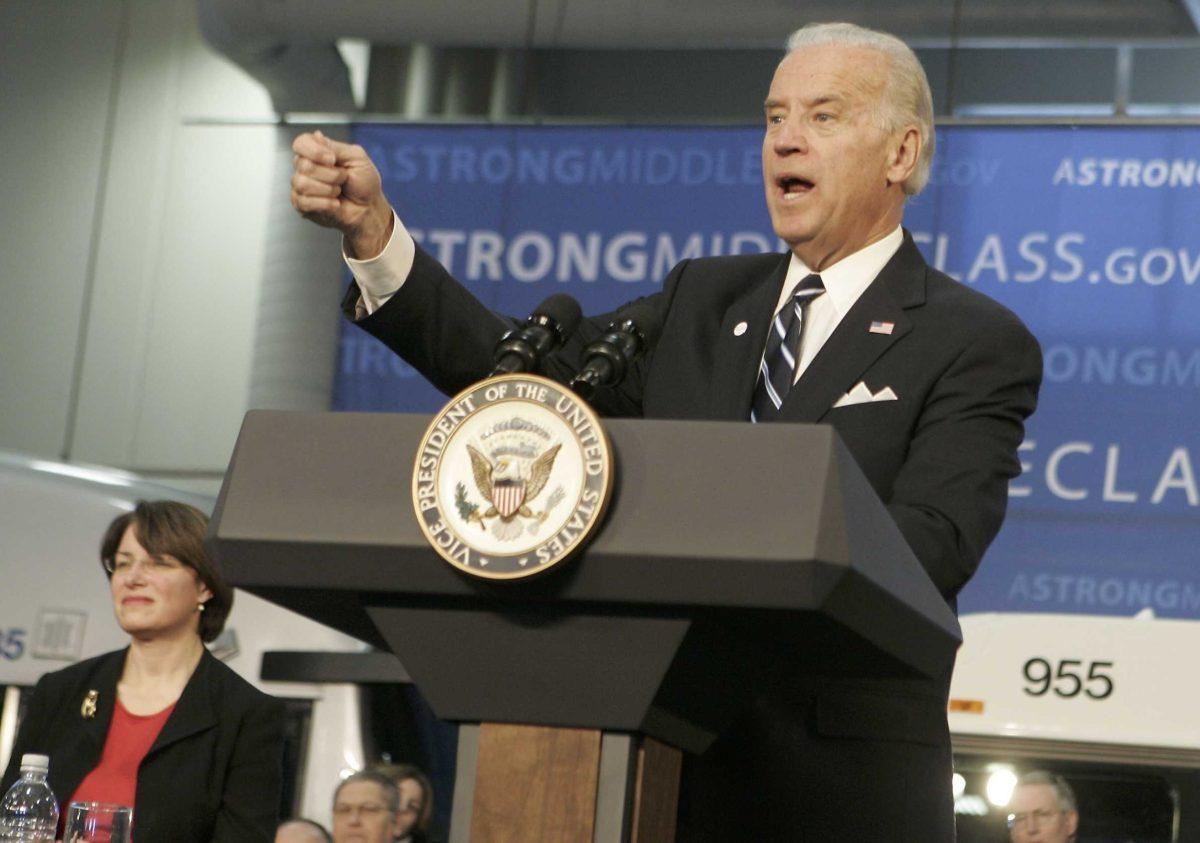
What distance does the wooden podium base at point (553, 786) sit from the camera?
56.3 inches

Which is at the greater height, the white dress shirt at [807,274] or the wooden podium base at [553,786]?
the white dress shirt at [807,274]

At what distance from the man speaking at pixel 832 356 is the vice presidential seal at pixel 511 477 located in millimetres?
267

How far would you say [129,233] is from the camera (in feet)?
40.7

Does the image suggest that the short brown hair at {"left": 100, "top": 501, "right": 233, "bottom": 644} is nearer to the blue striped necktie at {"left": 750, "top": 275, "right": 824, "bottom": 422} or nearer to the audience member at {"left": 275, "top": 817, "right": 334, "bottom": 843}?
the blue striped necktie at {"left": 750, "top": 275, "right": 824, "bottom": 422}

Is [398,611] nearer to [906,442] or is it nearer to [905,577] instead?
[905,577]

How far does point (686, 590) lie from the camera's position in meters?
1.38

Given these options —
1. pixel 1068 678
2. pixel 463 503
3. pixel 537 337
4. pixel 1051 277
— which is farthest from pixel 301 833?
pixel 1051 277

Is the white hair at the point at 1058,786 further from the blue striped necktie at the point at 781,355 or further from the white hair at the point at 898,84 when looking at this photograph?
the blue striped necktie at the point at 781,355

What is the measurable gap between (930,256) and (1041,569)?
1.68 meters

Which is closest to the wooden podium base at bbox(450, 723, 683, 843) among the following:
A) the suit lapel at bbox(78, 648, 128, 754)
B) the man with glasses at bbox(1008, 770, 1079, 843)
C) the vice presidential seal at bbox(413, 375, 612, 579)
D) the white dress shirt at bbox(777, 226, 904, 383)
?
the vice presidential seal at bbox(413, 375, 612, 579)

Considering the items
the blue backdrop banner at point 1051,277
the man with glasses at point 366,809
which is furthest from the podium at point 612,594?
the blue backdrop banner at point 1051,277

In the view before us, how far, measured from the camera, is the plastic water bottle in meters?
2.62

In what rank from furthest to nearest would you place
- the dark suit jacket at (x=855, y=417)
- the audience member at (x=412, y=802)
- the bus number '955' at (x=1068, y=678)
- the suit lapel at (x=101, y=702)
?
the bus number '955' at (x=1068, y=678) → the audience member at (x=412, y=802) → the suit lapel at (x=101, y=702) → the dark suit jacket at (x=855, y=417)

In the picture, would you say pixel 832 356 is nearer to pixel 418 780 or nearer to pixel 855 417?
pixel 855 417
